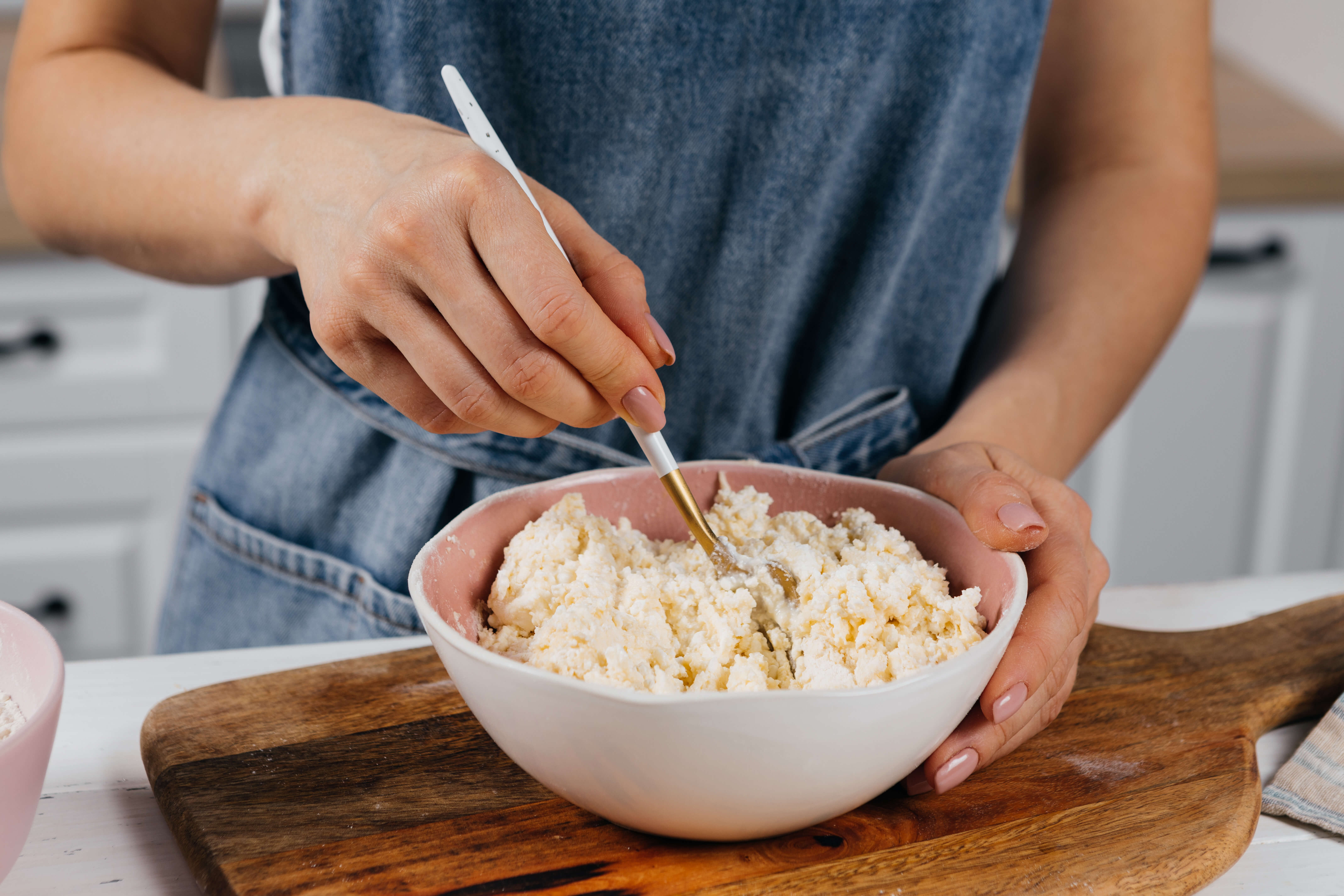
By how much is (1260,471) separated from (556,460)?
1.39 meters

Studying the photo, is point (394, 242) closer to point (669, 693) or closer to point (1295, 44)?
point (669, 693)

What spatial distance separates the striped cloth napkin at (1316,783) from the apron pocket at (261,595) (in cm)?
56

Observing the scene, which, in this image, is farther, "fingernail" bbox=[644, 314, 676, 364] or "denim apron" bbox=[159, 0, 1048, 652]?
"denim apron" bbox=[159, 0, 1048, 652]

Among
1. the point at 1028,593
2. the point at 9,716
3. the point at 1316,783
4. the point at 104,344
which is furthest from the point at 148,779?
the point at 104,344

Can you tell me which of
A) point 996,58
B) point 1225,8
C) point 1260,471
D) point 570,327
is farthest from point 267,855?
point 1225,8

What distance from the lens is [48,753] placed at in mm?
447

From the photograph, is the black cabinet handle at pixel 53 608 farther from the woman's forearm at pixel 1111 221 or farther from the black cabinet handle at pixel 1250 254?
the black cabinet handle at pixel 1250 254

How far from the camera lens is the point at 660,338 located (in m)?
0.57

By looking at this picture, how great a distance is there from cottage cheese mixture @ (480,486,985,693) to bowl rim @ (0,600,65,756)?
0.25ft

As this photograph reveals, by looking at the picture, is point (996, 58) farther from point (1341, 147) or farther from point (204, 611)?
point (1341, 147)

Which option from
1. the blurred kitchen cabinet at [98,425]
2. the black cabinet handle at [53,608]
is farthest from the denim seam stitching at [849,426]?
the black cabinet handle at [53,608]

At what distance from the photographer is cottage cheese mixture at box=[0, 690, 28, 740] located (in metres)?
0.49

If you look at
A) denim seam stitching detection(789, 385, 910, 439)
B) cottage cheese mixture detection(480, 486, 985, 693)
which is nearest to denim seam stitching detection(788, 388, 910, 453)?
denim seam stitching detection(789, 385, 910, 439)

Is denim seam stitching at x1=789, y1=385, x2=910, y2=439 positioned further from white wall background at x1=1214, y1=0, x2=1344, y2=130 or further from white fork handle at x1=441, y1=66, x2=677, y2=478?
white wall background at x1=1214, y1=0, x2=1344, y2=130
